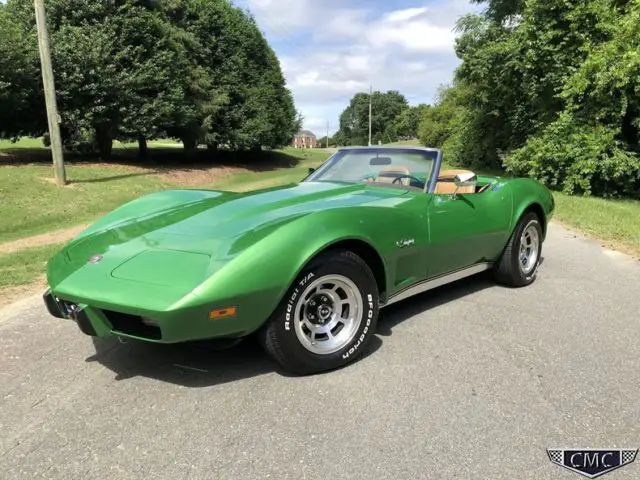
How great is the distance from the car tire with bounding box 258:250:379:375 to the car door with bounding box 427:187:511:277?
2.65ft

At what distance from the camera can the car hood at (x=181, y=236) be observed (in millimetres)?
2734

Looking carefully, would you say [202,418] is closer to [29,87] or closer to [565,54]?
[565,54]

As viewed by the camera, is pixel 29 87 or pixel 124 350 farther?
pixel 29 87

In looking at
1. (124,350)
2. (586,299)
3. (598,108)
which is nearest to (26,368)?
(124,350)

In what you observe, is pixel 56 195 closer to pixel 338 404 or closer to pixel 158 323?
pixel 158 323

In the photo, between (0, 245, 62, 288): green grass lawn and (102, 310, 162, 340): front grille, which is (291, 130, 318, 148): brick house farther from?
(102, 310, 162, 340): front grille

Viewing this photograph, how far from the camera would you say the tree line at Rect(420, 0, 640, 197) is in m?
13.4

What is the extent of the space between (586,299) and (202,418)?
11.9 ft

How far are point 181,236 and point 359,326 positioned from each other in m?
1.23

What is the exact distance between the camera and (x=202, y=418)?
8.52ft

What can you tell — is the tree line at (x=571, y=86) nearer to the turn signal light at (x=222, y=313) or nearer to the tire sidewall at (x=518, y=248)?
the tire sidewall at (x=518, y=248)

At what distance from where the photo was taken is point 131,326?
8.81ft

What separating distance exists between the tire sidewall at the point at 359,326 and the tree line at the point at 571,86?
12384 mm

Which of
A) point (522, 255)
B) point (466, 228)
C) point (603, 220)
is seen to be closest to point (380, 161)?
point (466, 228)
